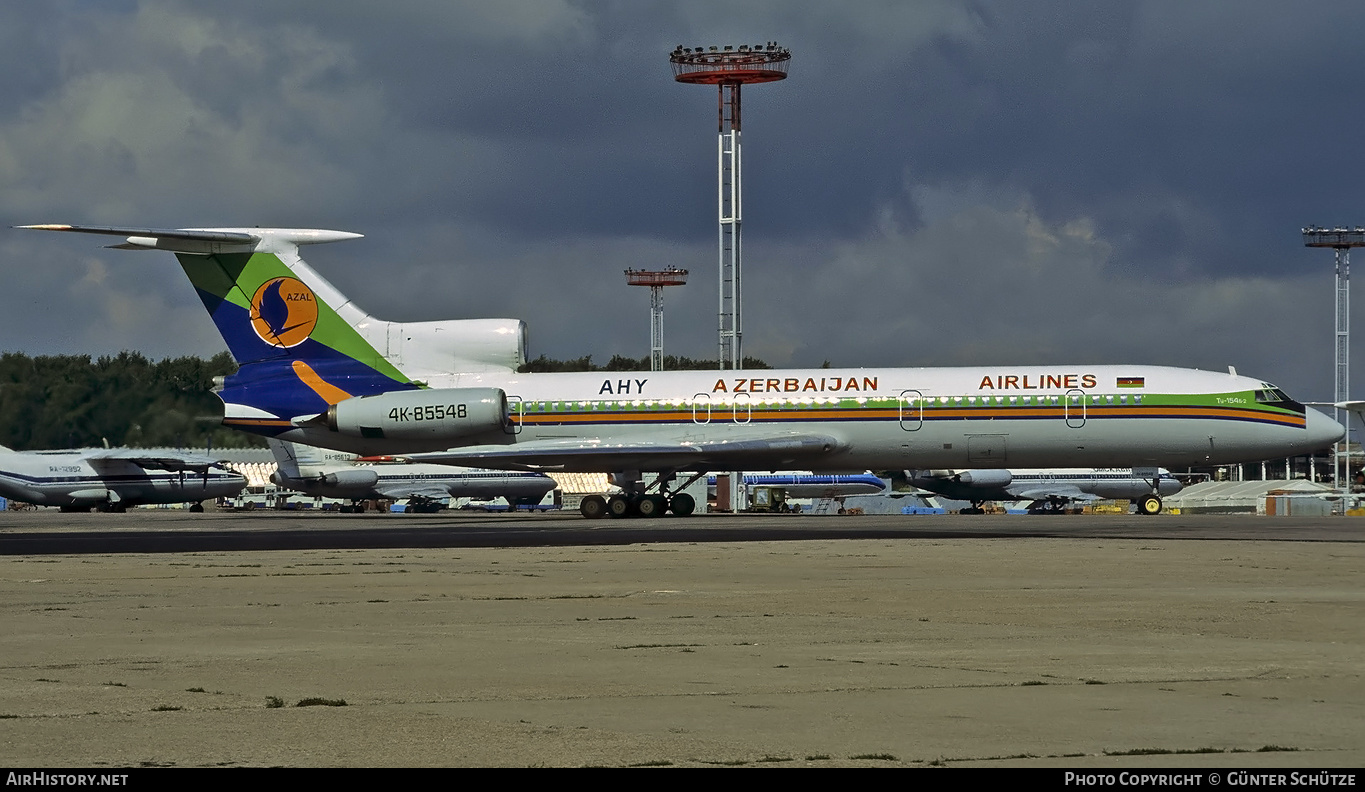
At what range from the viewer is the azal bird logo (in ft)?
159

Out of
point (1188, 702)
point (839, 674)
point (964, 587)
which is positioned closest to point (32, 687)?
point (839, 674)

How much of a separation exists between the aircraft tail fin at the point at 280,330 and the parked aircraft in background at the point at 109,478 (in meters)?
24.5

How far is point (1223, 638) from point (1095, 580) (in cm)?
661

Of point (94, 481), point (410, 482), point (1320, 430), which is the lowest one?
point (410, 482)

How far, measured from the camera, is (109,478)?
236ft

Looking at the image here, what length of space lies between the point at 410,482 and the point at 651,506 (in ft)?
152

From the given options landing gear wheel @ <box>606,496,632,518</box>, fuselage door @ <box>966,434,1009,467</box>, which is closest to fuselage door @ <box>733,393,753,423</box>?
landing gear wheel @ <box>606,496,632,518</box>

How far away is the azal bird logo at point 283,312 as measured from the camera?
48531 millimetres

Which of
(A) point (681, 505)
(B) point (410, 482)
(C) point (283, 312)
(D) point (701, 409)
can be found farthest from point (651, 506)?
(B) point (410, 482)

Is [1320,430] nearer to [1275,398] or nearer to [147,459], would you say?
[1275,398]

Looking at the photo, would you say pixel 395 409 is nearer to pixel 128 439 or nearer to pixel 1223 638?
pixel 128 439

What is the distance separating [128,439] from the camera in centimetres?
6912

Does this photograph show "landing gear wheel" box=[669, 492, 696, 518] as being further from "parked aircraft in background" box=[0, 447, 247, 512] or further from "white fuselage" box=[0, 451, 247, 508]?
"white fuselage" box=[0, 451, 247, 508]

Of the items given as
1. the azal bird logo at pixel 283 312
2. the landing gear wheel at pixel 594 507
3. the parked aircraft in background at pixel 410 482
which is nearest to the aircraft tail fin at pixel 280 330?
the azal bird logo at pixel 283 312
